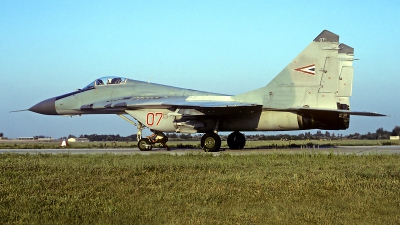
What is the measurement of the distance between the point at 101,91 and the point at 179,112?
16.9 feet

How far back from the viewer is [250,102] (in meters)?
21.5

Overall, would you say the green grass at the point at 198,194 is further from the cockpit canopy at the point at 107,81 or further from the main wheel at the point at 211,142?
the cockpit canopy at the point at 107,81

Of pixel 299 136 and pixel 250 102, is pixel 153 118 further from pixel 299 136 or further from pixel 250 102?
pixel 299 136

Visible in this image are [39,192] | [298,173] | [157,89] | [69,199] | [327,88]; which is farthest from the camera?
[157,89]

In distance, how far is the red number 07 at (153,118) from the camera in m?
22.7

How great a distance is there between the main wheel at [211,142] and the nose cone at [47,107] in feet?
28.3

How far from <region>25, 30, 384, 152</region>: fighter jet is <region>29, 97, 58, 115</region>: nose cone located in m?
1.14

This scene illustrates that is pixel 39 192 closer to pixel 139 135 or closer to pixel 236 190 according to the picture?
pixel 236 190

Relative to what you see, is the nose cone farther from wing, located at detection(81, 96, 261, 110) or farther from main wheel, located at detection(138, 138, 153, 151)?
main wheel, located at detection(138, 138, 153, 151)

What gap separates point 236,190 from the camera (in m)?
9.23

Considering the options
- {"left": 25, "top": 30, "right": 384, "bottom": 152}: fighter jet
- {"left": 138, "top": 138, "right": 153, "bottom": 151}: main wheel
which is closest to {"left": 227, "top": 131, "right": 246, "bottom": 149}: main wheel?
{"left": 25, "top": 30, "right": 384, "bottom": 152}: fighter jet

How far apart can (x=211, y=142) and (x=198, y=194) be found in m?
12.9

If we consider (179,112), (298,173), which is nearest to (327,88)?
(179,112)

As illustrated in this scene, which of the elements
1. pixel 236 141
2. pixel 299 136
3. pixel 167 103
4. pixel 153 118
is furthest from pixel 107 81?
pixel 299 136
